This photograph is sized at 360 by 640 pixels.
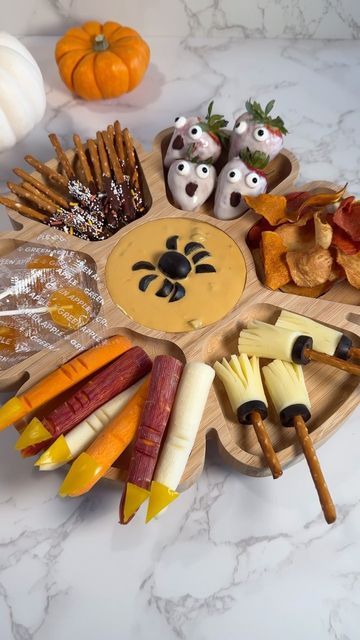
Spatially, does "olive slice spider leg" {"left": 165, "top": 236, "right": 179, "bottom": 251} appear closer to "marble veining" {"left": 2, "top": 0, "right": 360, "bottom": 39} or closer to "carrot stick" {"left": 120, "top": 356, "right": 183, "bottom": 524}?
"carrot stick" {"left": 120, "top": 356, "right": 183, "bottom": 524}

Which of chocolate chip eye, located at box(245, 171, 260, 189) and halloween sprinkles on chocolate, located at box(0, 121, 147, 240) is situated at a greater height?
chocolate chip eye, located at box(245, 171, 260, 189)

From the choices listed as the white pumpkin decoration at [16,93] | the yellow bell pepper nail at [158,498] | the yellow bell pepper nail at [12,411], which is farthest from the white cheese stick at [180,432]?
the white pumpkin decoration at [16,93]

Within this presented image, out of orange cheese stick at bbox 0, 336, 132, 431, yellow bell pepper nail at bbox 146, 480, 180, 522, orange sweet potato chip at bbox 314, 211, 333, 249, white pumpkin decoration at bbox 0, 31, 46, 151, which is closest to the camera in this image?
yellow bell pepper nail at bbox 146, 480, 180, 522

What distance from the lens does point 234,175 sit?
130 cm

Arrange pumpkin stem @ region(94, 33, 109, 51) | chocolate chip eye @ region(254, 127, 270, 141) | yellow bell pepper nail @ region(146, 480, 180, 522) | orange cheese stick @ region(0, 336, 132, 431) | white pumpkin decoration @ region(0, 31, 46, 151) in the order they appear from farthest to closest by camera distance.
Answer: pumpkin stem @ region(94, 33, 109, 51), white pumpkin decoration @ region(0, 31, 46, 151), chocolate chip eye @ region(254, 127, 270, 141), orange cheese stick @ region(0, 336, 132, 431), yellow bell pepper nail @ region(146, 480, 180, 522)

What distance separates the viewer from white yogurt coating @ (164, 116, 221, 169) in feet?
4.43

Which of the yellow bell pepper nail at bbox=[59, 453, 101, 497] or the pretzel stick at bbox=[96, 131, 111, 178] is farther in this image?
the pretzel stick at bbox=[96, 131, 111, 178]

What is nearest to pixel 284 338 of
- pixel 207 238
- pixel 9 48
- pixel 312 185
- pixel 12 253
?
pixel 207 238

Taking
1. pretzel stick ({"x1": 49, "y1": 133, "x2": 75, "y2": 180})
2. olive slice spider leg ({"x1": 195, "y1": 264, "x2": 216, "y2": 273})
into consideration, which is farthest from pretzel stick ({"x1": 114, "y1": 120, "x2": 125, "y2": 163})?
olive slice spider leg ({"x1": 195, "y1": 264, "x2": 216, "y2": 273})

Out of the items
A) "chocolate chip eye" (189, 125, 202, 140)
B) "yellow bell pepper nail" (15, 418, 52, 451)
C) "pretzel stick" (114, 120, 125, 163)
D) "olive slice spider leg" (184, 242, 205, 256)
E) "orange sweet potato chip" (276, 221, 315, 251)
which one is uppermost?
"chocolate chip eye" (189, 125, 202, 140)

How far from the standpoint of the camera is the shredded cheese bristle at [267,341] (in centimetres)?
113

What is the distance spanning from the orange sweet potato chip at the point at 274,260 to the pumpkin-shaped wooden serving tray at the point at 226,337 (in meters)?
0.02

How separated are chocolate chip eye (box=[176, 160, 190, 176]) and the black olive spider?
0.43 feet

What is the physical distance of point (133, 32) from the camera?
1.63m
